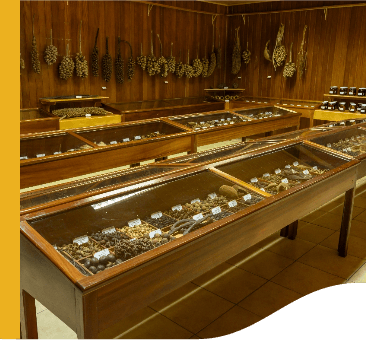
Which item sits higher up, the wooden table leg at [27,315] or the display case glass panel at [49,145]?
the display case glass panel at [49,145]

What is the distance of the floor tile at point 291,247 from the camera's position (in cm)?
396

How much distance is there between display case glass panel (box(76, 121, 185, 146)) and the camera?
15.6ft

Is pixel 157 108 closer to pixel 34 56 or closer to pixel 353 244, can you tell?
pixel 34 56

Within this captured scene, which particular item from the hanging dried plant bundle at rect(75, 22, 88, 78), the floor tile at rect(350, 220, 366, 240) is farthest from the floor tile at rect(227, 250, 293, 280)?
the hanging dried plant bundle at rect(75, 22, 88, 78)

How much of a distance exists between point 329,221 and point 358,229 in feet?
1.09

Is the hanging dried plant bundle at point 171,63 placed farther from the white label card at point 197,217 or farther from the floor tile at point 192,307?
the white label card at point 197,217

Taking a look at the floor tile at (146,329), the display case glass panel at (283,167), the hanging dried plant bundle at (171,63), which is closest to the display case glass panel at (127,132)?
the display case glass panel at (283,167)

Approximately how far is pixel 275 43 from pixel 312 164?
6534 millimetres

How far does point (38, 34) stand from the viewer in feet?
22.6

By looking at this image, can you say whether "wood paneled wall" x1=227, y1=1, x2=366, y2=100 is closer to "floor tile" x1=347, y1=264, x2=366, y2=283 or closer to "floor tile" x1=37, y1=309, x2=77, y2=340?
"floor tile" x1=347, y1=264, x2=366, y2=283

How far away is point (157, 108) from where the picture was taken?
7.96m

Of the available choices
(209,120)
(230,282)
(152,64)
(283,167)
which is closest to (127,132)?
(209,120)

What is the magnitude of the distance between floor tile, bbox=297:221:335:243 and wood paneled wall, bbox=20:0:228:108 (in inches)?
200

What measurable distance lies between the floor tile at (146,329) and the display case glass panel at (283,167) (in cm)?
120
